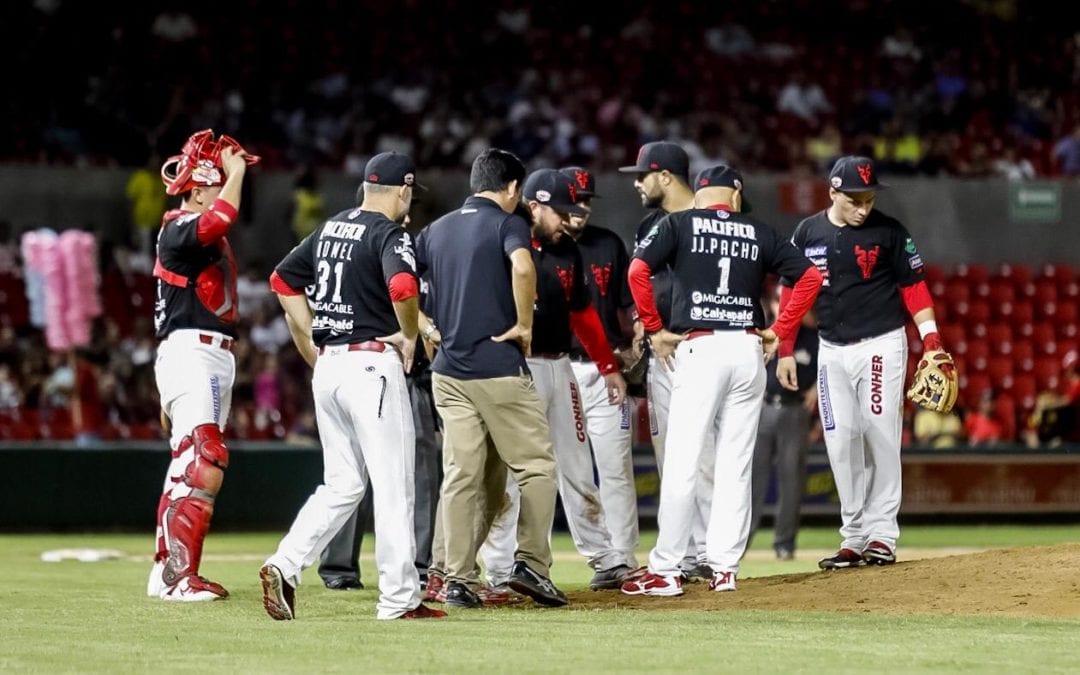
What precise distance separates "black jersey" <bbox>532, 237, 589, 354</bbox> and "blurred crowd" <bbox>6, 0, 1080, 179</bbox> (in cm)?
1306

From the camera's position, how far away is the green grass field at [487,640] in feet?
21.3

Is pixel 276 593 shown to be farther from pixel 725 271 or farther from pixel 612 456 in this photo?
pixel 725 271

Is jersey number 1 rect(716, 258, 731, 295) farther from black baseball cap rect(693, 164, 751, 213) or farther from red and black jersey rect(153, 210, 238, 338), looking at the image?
red and black jersey rect(153, 210, 238, 338)

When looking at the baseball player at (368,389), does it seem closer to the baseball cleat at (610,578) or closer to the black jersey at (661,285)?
the baseball cleat at (610,578)

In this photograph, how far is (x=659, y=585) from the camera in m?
9.13

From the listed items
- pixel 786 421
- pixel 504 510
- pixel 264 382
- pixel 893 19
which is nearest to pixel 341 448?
pixel 504 510

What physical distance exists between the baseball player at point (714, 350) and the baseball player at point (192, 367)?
2255 millimetres

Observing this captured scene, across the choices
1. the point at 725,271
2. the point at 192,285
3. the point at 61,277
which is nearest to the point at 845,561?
the point at 725,271

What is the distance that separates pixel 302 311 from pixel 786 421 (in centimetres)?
594

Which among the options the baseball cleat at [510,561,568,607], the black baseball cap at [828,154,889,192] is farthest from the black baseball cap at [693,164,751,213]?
the baseball cleat at [510,561,568,607]

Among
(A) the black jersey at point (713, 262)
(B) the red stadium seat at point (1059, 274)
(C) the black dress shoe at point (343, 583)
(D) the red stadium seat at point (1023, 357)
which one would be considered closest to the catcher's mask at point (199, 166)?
(A) the black jersey at point (713, 262)

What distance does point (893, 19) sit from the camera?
27.5 m

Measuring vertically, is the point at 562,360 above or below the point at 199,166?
below

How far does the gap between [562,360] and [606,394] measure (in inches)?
20.2
